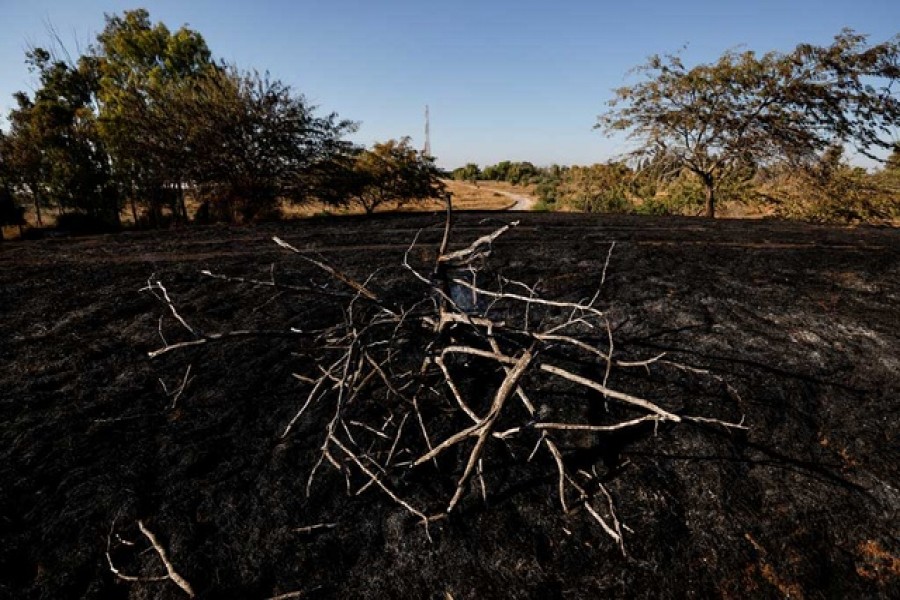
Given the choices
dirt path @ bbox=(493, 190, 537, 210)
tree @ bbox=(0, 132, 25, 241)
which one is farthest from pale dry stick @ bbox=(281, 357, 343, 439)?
dirt path @ bbox=(493, 190, 537, 210)

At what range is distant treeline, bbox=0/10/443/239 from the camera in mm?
12758

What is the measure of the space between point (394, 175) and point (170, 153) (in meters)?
6.87

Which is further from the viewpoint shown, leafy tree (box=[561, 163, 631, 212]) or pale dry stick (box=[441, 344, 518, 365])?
leafy tree (box=[561, 163, 631, 212])

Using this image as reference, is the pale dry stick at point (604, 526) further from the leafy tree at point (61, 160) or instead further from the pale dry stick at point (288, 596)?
the leafy tree at point (61, 160)

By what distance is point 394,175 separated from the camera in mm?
16016

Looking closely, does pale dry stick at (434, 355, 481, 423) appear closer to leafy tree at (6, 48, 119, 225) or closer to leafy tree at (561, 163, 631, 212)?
leafy tree at (561, 163, 631, 212)

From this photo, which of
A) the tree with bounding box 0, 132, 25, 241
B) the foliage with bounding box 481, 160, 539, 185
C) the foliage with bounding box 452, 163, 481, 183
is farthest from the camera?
the foliage with bounding box 452, 163, 481, 183

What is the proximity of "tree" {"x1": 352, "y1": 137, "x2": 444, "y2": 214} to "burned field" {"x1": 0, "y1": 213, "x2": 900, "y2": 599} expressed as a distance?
38.3ft

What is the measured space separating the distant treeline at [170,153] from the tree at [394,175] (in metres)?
0.04

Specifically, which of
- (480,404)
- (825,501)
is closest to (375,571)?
(480,404)

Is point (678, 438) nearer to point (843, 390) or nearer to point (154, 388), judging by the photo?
point (843, 390)

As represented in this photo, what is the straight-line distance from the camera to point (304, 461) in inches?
102

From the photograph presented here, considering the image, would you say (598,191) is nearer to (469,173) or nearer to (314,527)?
(314,527)

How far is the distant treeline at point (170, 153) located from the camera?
12758mm
